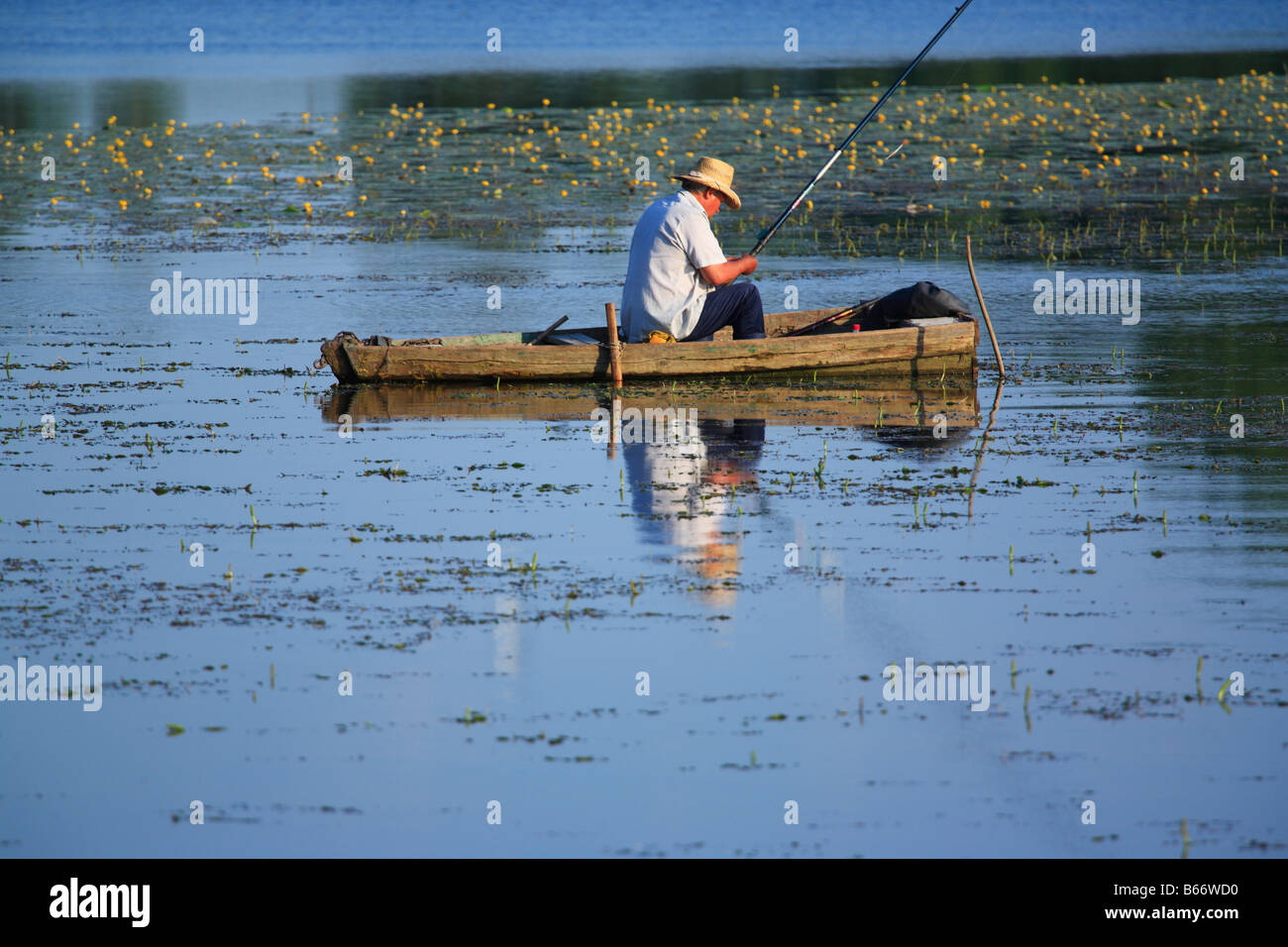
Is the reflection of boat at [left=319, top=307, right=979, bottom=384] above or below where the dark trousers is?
below

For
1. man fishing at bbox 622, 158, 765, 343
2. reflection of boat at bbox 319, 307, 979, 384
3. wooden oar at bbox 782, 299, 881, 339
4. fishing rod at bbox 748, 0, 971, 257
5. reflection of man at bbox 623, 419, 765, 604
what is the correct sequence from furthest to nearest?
wooden oar at bbox 782, 299, 881, 339
fishing rod at bbox 748, 0, 971, 257
man fishing at bbox 622, 158, 765, 343
reflection of boat at bbox 319, 307, 979, 384
reflection of man at bbox 623, 419, 765, 604

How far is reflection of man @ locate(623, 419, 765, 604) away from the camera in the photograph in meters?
8.27

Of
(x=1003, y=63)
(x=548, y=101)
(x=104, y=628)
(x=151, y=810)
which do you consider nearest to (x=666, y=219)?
(x=104, y=628)

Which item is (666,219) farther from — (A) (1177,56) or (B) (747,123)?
(A) (1177,56)

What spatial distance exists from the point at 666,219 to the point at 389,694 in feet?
20.7

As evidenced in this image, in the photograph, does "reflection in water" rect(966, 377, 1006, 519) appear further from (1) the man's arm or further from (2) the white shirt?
(2) the white shirt

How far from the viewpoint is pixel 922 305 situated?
13.0 m

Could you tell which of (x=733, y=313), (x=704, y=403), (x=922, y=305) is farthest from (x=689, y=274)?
(x=922, y=305)

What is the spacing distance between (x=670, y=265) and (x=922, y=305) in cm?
192

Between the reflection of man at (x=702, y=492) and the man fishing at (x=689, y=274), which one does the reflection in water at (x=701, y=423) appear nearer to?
the reflection of man at (x=702, y=492)

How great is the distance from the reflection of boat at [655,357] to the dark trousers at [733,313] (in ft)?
0.61

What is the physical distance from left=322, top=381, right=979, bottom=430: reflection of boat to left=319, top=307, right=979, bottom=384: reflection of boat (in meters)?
0.12

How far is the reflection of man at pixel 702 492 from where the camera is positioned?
8273 millimetres

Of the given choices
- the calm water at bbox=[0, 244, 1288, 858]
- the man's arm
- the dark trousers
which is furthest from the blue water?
the calm water at bbox=[0, 244, 1288, 858]
